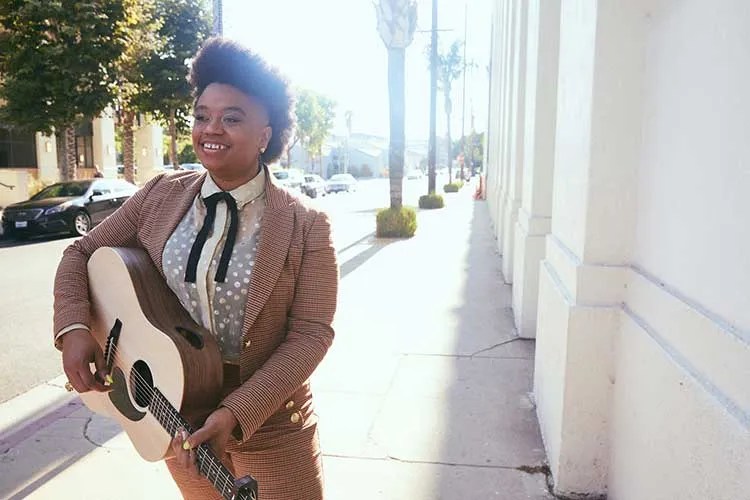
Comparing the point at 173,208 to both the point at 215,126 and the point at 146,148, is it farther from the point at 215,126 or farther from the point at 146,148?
the point at 146,148

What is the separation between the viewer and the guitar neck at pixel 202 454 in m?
1.54

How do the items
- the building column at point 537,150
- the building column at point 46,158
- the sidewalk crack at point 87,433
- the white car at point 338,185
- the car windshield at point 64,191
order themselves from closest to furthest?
1. the sidewalk crack at point 87,433
2. the building column at point 537,150
3. the car windshield at point 64,191
4. the building column at point 46,158
5. the white car at point 338,185

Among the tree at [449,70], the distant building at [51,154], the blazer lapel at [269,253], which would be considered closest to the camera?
the blazer lapel at [269,253]

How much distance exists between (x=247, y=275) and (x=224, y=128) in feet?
1.45

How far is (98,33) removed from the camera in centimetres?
1808

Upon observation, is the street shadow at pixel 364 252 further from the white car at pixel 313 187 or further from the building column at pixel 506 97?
the white car at pixel 313 187

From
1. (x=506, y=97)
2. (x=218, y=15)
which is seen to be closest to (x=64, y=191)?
(x=218, y=15)

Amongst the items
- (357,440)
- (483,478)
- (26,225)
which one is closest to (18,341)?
(357,440)

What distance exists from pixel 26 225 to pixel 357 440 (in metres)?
13.5

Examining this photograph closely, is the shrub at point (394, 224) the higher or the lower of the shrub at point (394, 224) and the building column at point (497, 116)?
the lower

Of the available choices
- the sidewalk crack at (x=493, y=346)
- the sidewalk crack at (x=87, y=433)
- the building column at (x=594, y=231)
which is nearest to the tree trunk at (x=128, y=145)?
the sidewalk crack at (x=493, y=346)

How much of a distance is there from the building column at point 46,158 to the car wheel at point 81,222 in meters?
12.6

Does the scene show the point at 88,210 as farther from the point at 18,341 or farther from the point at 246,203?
the point at 246,203

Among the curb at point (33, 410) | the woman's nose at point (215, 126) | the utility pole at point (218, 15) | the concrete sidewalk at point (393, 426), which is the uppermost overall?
the utility pole at point (218, 15)
